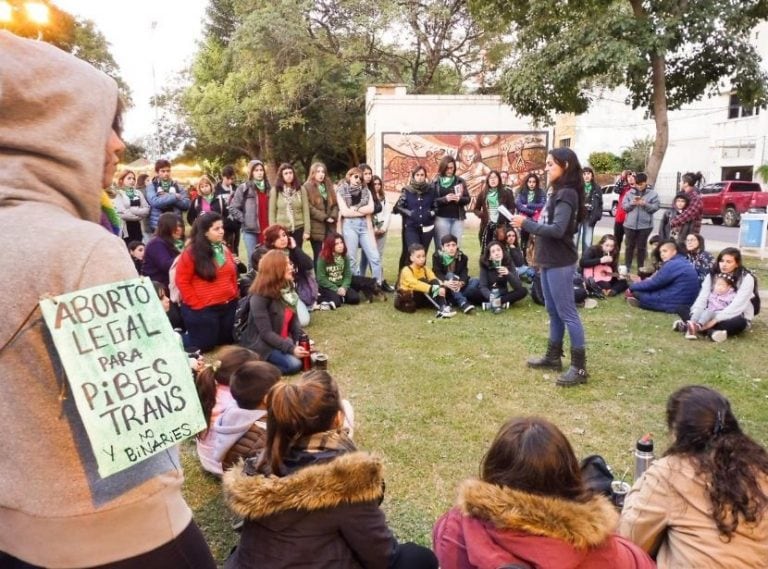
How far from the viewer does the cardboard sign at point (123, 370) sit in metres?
A: 1.07

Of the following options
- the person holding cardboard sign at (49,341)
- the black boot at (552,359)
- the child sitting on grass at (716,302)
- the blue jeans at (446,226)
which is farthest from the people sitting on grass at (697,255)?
the person holding cardboard sign at (49,341)

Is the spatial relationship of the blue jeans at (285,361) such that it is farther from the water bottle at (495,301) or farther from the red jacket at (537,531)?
the red jacket at (537,531)

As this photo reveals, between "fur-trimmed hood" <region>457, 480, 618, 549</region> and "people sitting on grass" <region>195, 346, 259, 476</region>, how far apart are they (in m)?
1.84

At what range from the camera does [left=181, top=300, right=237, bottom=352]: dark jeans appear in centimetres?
583

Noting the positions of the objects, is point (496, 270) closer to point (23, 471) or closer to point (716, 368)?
point (716, 368)

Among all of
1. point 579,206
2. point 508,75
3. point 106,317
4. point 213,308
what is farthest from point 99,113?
point 508,75

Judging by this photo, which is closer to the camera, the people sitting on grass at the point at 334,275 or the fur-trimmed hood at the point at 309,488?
the fur-trimmed hood at the point at 309,488

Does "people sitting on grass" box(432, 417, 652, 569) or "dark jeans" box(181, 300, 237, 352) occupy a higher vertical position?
"people sitting on grass" box(432, 417, 652, 569)

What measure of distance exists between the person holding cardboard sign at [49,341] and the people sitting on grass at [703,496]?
5.66ft

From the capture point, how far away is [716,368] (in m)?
5.29

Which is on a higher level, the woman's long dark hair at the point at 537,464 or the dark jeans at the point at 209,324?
the woman's long dark hair at the point at 537,464

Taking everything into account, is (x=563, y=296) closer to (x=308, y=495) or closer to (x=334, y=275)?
(x=308, y=495)

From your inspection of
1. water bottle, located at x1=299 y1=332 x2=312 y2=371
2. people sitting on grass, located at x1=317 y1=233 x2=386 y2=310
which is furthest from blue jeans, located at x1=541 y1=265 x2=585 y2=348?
people sitting on grass, located at x1=317 y1=233 x2=386 y2=310

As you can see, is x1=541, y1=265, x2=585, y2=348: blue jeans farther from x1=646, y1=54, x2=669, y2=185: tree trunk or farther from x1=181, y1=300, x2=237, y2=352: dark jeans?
x1=646, y1=54, x2=669, y2=185: tree trunk
